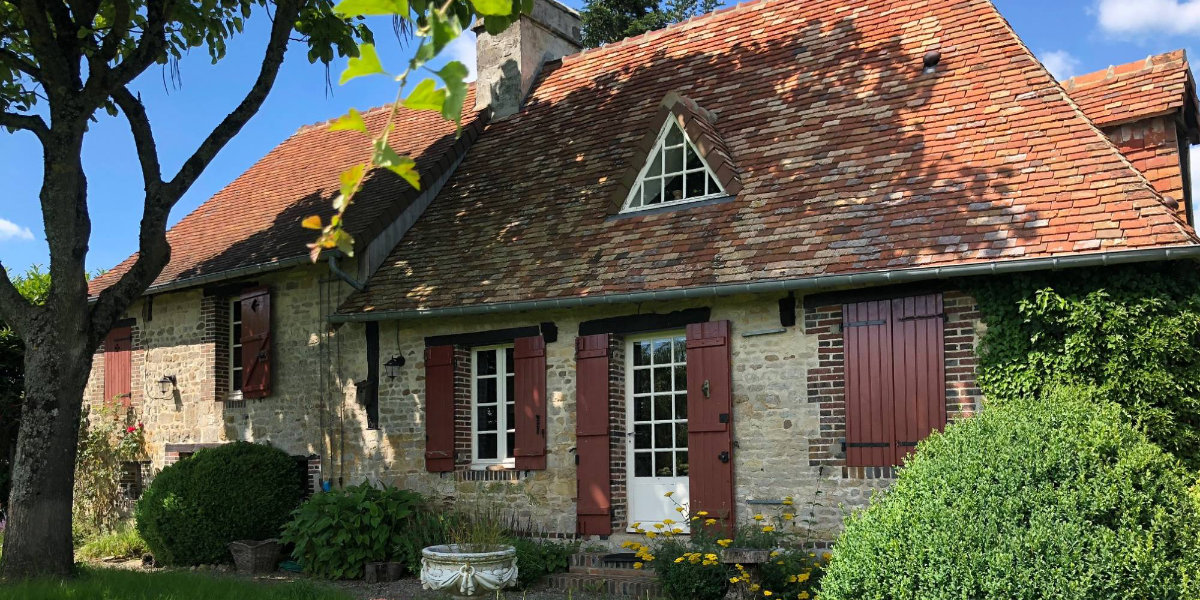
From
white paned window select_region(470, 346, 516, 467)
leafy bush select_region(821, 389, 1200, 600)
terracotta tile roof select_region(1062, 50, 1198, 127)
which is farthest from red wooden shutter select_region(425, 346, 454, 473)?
terracotta tile roof select_region(1062, 50, 1198, 127)

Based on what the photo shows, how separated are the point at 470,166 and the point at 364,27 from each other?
244 cm

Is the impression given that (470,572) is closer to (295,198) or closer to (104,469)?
(295,198)

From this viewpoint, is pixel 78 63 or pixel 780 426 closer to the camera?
pixel 780 426

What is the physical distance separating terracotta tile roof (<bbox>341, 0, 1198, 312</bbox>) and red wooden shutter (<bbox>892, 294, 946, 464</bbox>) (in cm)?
54

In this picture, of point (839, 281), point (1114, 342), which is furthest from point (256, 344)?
point (1114, 342)

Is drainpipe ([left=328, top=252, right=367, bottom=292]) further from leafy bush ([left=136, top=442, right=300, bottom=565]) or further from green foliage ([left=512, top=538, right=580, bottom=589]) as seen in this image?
green foliage ([left=512, top=538, right=580, bottom=589])

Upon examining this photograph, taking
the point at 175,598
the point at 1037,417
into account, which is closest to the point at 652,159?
the point at 1037,417

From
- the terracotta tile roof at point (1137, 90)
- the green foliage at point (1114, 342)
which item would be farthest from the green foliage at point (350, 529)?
the terracotta tile roof at point (1137, 90)

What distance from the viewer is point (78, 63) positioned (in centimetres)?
978

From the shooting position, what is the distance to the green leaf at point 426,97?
1.61 m

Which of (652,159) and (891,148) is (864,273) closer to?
(891,148)

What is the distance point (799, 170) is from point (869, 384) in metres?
2.27

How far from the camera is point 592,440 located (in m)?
9.92

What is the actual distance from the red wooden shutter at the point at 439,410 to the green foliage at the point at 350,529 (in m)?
0.45
